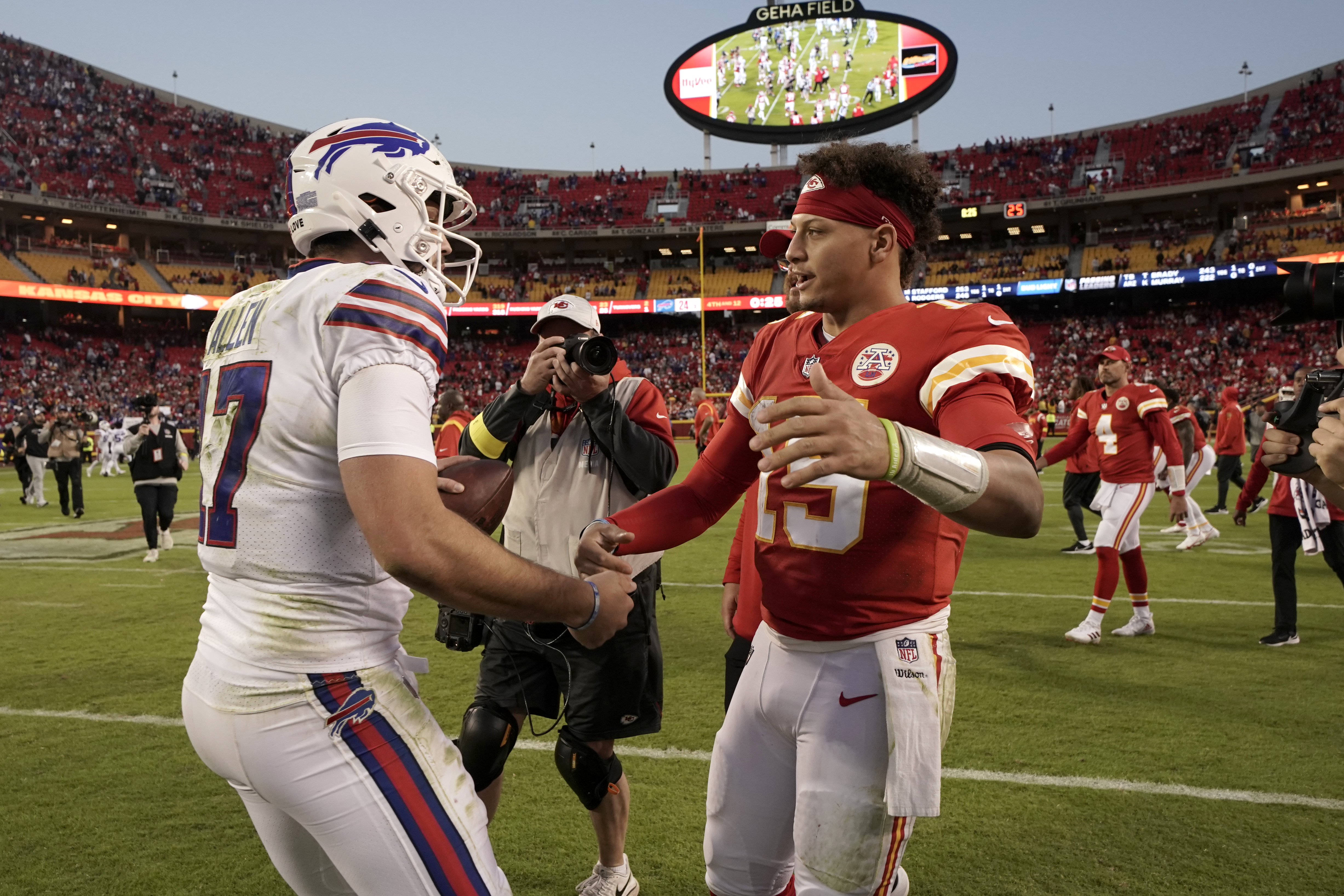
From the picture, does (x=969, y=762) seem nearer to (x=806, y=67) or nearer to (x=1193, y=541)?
(x=1193, y=541)

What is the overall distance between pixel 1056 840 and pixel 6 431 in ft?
108

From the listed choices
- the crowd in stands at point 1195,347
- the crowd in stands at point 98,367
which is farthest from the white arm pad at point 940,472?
the crowd in stands at point 98,367

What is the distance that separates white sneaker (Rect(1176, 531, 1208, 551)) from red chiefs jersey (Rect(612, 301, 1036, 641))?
998 centimetres

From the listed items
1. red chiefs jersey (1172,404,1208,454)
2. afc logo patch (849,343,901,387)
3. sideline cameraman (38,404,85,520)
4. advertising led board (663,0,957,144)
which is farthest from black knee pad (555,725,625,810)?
advertising led board (663,0,957,144)

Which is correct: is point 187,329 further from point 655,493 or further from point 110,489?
point 655,493

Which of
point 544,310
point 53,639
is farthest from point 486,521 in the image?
point 53,639

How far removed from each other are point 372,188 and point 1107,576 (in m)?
6.44

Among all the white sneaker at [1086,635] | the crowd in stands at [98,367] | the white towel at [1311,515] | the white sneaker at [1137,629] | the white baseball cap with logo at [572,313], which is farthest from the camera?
the crowd in stands at [98,367]

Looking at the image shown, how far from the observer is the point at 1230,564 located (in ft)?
32.8

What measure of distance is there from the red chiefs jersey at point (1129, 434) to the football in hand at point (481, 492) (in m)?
6.35

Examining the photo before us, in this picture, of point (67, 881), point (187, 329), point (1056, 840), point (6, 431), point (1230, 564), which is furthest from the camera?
point (187, 329)

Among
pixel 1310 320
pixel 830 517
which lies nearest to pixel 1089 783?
pixel 830 517

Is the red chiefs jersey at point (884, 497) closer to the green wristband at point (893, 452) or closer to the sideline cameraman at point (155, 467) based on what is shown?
the green wristband at point (893, 452)

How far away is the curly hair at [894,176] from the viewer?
238 cm
